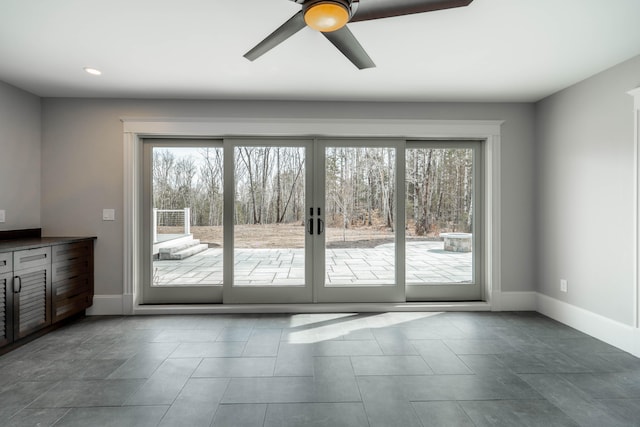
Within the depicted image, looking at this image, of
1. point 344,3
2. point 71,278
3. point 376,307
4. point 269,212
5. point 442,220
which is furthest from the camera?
point 442,220

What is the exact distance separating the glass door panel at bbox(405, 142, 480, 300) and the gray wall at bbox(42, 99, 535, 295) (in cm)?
40

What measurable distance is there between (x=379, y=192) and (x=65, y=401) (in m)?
3.40

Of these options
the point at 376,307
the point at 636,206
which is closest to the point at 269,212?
the point at 376,307

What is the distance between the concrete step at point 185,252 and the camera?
13.5 feet

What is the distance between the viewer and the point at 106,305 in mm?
3928

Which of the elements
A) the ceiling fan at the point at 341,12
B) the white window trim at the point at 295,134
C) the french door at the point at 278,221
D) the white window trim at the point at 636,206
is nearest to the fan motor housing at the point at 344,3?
the ceiling fan at the point at 341,12

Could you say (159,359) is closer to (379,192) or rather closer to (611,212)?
(379,192)

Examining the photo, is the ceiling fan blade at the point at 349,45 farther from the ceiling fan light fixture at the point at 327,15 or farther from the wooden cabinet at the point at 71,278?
the wooden cabinet at the point at 71,278

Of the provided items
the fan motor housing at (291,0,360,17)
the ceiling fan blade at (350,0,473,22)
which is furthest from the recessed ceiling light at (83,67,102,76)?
the ceiling fan blade at (350,0,473,22)

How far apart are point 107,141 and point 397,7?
11.6 feet

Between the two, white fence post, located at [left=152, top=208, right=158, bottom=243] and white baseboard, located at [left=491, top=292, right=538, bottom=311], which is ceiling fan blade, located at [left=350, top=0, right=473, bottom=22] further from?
white baseboard, located at [left=491, top=292, right=538, bottom=311]

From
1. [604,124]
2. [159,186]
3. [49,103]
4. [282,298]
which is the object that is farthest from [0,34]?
[604,124]

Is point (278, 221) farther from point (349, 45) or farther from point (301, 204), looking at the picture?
point (349, 45)

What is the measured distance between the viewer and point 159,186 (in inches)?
162
